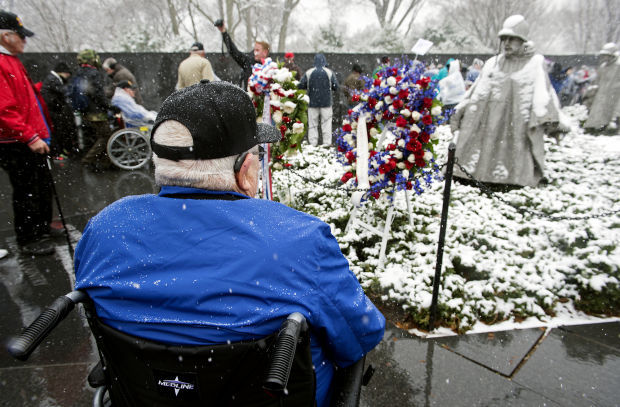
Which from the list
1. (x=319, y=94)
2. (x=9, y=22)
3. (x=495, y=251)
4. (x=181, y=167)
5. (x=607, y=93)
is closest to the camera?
(x=181, y=167)

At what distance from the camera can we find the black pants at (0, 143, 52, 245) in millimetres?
3537

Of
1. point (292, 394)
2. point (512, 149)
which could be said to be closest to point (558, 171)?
point (512, 149)

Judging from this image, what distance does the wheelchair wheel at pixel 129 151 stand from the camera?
6.52 m

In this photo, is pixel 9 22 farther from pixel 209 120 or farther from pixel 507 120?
pixel 507 120

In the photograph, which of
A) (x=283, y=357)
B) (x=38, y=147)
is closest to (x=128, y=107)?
(x=38, y=147)

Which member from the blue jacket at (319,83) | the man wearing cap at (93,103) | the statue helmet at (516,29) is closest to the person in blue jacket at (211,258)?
the statue helmet at (516,29)

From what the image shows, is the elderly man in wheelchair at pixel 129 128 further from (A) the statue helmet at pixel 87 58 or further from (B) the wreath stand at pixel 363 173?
(B) the wreath stand at pixel 363 173

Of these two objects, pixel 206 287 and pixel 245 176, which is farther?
pixel 245 176

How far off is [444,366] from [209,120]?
228cm

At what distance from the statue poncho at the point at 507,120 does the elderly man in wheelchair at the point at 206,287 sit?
5.16 meters

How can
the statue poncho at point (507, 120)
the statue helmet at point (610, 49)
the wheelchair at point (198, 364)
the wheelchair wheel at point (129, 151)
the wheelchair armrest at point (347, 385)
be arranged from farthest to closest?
1. the statue helmet at point (610, 49)
2. the wheelchair wheel at point (129, 151)
3. the statue poncho at point (507, 120)
4. the wheelchair armrest at point (347, 385)
5. the wheelchair at point (198, 364)

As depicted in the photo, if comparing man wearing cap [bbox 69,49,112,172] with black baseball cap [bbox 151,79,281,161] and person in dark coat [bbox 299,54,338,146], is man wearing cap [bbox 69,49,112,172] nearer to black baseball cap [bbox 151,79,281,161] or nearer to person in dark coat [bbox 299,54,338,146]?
person in dark coat [bbox 299,54,338,146]

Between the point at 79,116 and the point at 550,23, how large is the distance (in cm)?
4090

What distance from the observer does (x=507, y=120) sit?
5418 mm
